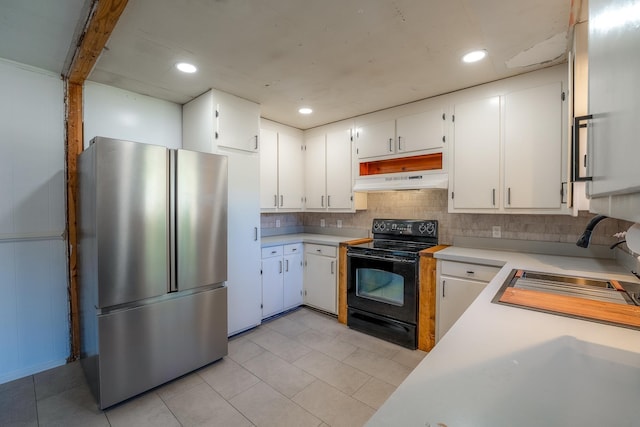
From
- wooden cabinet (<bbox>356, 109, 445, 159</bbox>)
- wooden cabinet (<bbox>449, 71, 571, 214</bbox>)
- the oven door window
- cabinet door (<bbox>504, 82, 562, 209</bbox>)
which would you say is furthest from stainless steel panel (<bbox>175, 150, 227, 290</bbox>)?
cabinet door (<bbox>504, 82, 562, 209</bbox>)

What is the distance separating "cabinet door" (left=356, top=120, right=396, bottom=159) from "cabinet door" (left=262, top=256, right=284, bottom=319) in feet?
5.21

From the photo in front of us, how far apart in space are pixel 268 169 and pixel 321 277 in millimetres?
1451

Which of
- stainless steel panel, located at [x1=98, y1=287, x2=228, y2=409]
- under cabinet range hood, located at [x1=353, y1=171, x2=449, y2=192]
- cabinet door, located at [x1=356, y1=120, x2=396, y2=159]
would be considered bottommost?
stainless steel panel, located at [x1=98, y1=287, x2=228, y2=409]

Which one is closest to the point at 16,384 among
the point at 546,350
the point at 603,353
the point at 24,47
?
the point at 24,47

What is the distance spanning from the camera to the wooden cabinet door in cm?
375

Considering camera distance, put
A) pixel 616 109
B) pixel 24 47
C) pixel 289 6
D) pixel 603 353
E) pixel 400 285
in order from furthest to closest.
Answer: pixel 400 285
pixel 24 47
pixel 289 6
pixel 603 353
pixel 616 109

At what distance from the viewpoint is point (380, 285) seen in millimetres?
2908

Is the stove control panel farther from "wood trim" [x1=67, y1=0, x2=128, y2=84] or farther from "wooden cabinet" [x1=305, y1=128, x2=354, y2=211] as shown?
"wood trim" [x1=67, y1=0, x2=128, y2=84]

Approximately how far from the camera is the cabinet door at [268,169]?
3.46m

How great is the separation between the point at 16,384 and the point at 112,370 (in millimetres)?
950

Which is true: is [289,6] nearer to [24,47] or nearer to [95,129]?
[24,47]

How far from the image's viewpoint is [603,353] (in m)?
0.85

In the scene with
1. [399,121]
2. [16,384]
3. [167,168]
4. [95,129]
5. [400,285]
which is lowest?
[16,384]

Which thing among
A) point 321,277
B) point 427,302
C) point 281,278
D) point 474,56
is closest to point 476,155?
point 474,56
